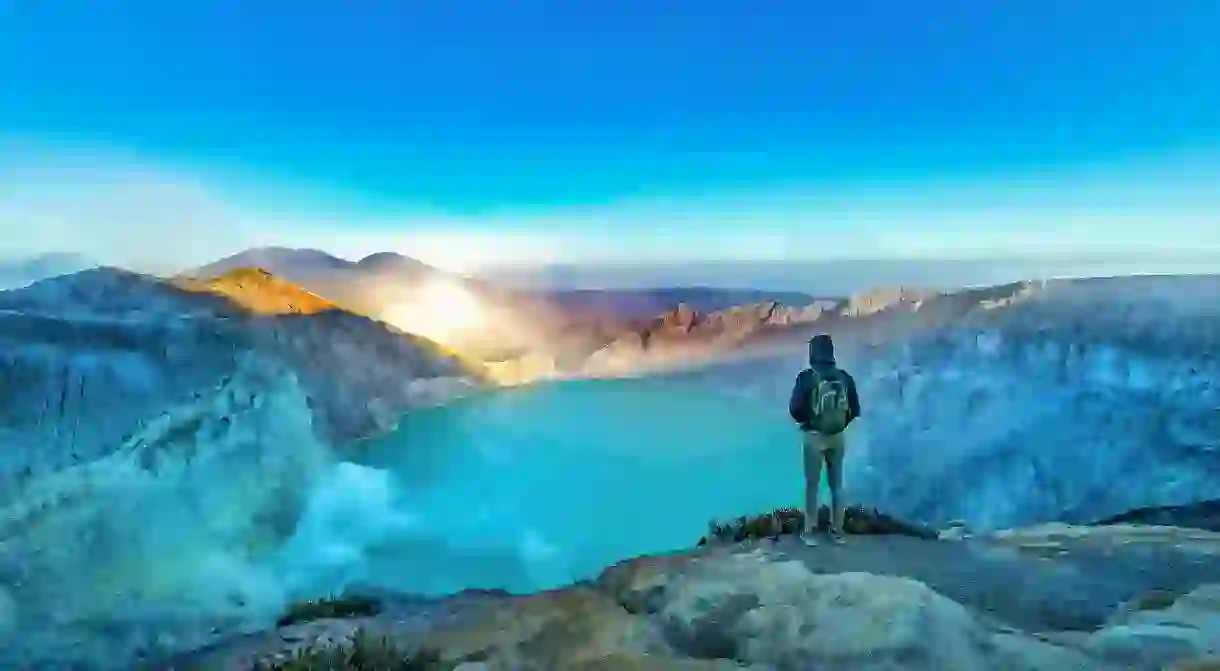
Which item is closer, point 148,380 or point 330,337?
point 148,380

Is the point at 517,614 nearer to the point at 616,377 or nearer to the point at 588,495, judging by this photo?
the point at 588,495

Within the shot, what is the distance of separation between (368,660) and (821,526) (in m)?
4.61

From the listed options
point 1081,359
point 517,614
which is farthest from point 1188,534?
point 1081,359

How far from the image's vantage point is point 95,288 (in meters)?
18.4

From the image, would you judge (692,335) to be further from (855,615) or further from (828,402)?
(855,615)

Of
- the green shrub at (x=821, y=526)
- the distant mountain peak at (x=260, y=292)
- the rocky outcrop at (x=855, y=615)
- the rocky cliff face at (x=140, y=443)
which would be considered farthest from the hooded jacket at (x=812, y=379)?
the distant mountain peak at (x=260, y=292)

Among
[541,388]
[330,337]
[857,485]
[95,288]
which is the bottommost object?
[857,485]

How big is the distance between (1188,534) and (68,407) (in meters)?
19.2

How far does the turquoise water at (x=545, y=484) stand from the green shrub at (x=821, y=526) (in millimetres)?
9849

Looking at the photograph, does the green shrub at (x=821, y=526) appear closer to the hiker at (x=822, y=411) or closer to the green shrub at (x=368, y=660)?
the hiker at (x=822, y=411)

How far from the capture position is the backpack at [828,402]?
20.9 ft

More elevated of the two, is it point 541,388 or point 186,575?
point 541,388

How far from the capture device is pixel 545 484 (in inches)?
858

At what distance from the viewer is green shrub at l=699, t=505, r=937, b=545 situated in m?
7.68
